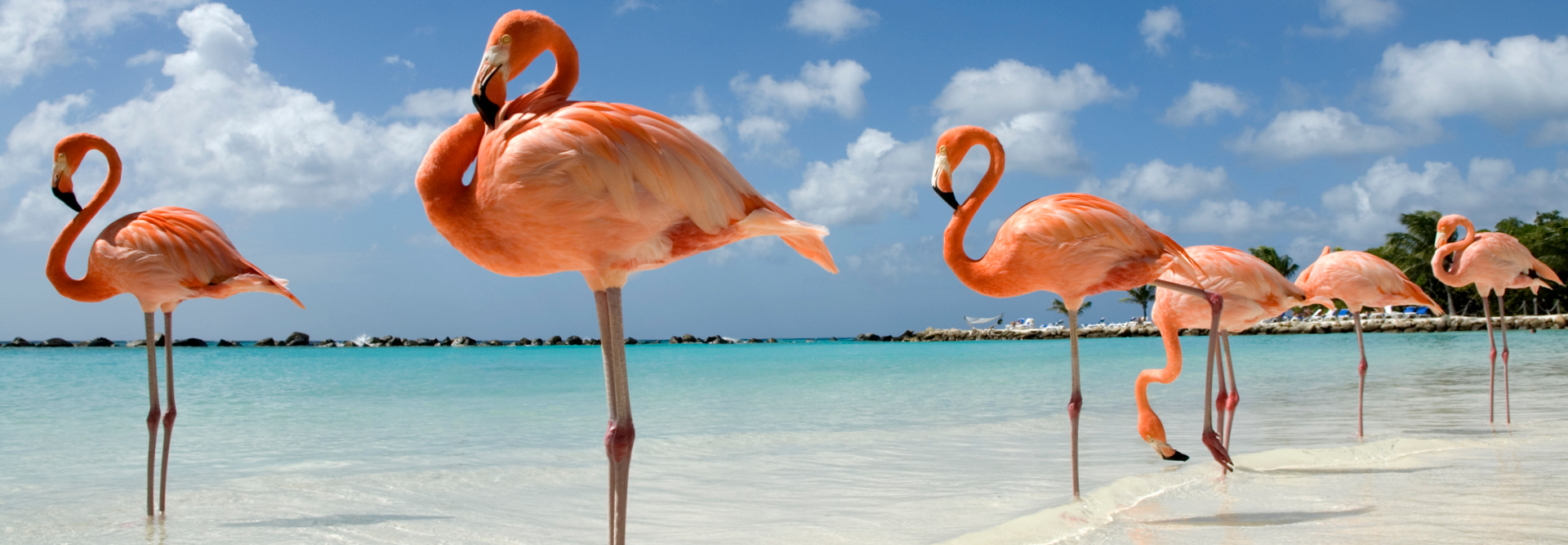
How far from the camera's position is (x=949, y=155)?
4629mm

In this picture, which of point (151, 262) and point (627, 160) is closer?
point (627, 160)

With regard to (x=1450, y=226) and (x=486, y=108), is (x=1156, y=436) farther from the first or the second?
(x=1450, y=226)

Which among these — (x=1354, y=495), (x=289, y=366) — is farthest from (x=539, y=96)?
Result: (x=289, y=366)

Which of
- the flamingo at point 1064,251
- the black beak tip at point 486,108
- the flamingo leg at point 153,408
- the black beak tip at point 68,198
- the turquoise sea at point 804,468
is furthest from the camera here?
the black beak tip at point 68,198

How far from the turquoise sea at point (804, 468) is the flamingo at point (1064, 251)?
829mm

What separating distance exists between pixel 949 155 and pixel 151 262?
4468mm

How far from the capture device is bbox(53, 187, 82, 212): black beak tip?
5301mm

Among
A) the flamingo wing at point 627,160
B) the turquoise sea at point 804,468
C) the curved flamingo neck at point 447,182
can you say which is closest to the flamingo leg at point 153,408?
the turquoise sea at point 804,468

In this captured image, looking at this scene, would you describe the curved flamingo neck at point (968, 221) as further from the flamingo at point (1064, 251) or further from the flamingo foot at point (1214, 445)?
the flamingo foot at point (1214, 445)


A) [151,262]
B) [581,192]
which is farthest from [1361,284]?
[151,262]

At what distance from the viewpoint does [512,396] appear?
44.0ft

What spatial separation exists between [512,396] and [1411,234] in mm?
48510

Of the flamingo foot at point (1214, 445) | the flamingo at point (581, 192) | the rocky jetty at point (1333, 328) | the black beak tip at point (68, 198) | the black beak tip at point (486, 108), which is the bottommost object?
the rocky jetty at point (1333, 328)

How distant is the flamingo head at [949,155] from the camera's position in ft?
15.0
